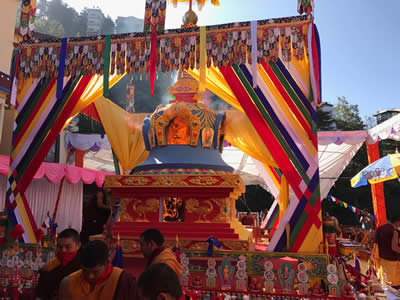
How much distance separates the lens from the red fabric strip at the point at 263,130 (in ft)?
19.8

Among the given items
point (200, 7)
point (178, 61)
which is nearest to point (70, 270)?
point (178, 61)

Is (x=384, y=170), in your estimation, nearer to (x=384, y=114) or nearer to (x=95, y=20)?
(x=384, y=114)

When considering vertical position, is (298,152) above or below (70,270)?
above

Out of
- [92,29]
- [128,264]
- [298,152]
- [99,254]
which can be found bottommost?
[128,264]

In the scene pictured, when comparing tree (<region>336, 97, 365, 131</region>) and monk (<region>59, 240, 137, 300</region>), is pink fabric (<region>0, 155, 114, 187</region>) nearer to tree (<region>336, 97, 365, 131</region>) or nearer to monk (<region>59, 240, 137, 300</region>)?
monk (<region>59, 240, 137, 300</region>)

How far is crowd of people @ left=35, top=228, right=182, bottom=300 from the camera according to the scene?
6.67 feet

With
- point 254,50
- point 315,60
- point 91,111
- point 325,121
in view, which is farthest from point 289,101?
point 325,121

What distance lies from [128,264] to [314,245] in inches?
136

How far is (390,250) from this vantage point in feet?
21.6

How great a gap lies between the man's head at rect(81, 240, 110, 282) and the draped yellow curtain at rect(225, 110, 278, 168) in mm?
4661

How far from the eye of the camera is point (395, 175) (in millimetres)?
9820

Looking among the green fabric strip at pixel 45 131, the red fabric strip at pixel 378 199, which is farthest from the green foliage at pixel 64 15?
the green fabric strip at pixel 45 131

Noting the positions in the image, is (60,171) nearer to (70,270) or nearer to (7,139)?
(7,139)

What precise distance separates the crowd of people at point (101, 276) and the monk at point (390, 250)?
16.2 feet
